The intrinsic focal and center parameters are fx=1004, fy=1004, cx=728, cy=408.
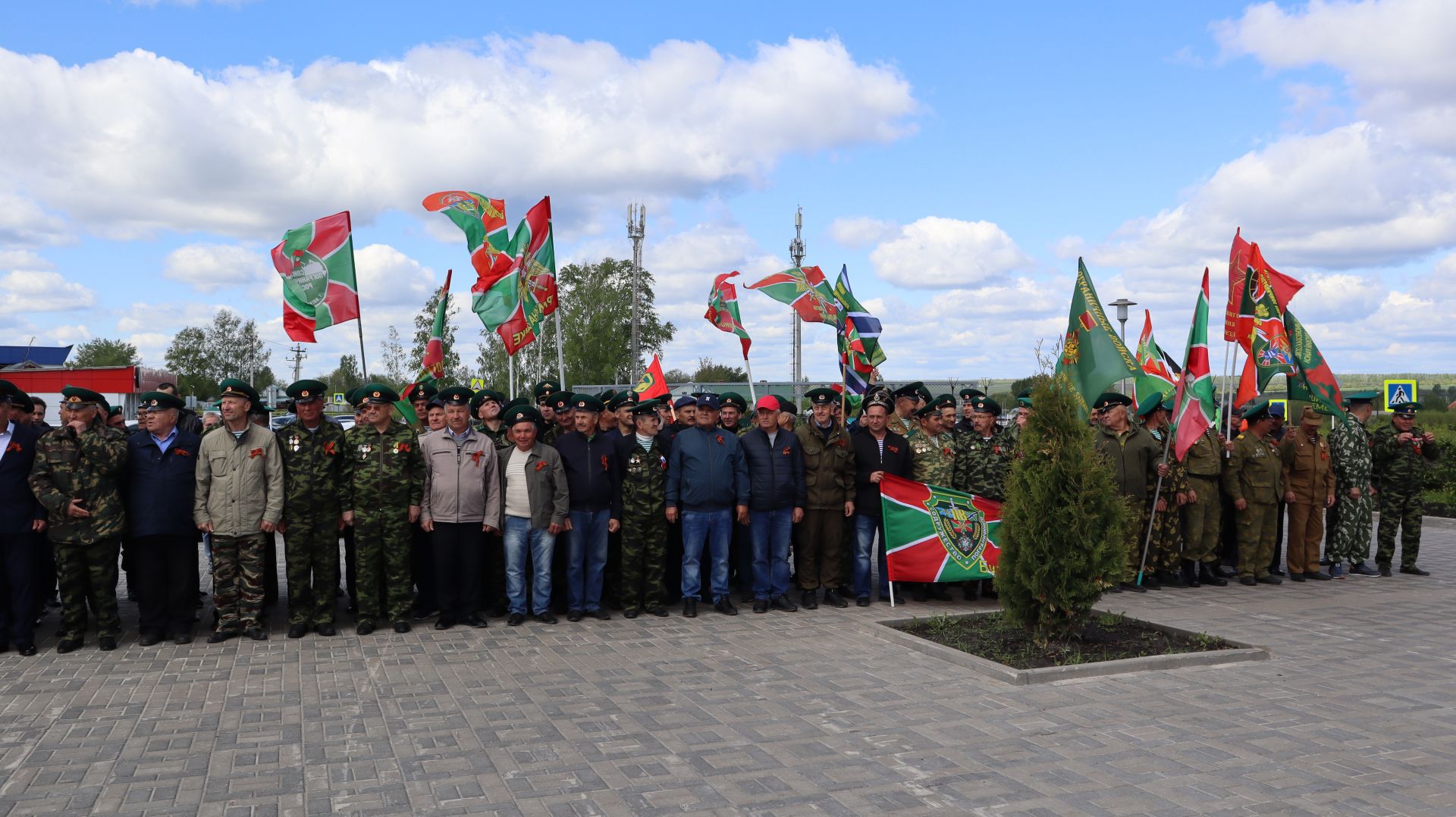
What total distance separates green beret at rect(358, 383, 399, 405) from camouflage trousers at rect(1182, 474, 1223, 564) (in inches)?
312

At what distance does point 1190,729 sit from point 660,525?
4648 mm

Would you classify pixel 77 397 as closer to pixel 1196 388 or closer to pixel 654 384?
pixel 654 384

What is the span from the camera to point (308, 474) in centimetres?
797

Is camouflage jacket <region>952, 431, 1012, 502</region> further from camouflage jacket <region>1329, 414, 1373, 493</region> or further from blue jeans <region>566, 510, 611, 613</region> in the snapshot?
camouflage jacket <region>1329, 414, 1373, 493</region>

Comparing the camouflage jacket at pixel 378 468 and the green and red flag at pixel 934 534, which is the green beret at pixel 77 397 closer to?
the camouflage jacket at pixel 378 468

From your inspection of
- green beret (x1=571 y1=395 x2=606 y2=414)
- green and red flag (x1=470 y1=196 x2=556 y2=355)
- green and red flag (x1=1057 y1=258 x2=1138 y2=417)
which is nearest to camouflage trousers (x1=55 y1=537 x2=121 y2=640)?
green beret (x1=571 y1=395 x2=606 y2=414)

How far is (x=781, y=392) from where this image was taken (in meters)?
38.6

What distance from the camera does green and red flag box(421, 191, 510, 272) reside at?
38.8ft

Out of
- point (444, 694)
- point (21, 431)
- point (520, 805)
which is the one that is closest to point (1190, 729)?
point (520, 805)

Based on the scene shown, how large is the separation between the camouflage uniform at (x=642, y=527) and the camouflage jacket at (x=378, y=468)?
1815mm

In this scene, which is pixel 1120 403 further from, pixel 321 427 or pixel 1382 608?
pixel 321 427

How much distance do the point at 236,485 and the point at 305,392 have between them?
2.93ft

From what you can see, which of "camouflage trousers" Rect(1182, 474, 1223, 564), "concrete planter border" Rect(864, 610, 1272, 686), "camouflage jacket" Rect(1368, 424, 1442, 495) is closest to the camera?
"concrete planter border" Rect(864, 610, 1272, 686)

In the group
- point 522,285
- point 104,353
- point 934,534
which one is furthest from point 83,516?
point 104,353
